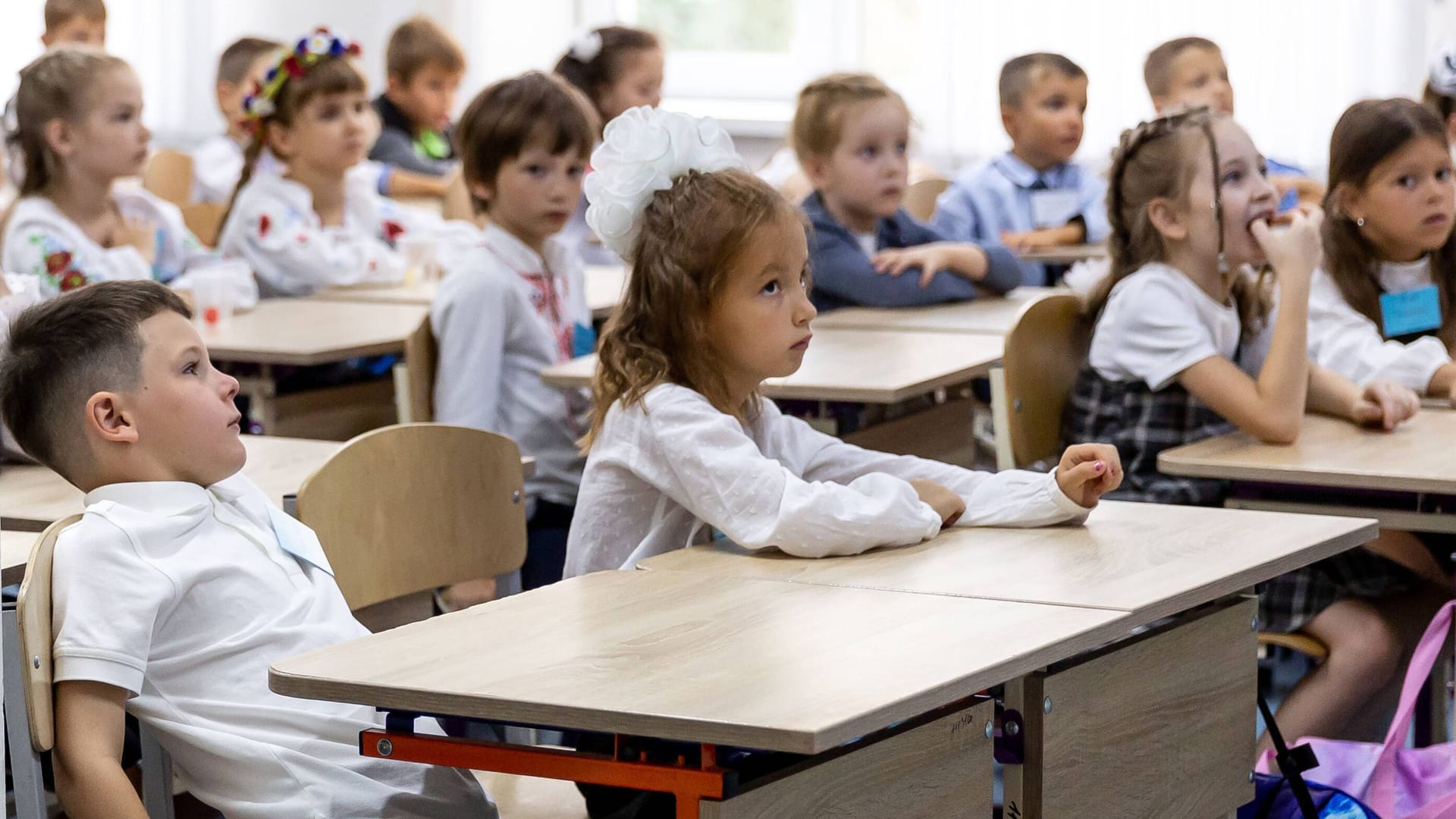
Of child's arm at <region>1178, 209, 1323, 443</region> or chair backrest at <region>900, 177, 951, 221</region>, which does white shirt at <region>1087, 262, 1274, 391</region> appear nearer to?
child's arm at <region>1178, 209, 1323, 443</region>

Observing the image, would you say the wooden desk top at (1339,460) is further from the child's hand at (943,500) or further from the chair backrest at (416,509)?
the chair backrest at (416,509)

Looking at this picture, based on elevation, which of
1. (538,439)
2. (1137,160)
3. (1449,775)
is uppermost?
(1137,160)

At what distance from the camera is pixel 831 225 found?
3547 mm

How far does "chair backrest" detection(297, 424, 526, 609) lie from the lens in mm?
1912

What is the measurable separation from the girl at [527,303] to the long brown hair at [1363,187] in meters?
1.28

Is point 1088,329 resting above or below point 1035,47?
below

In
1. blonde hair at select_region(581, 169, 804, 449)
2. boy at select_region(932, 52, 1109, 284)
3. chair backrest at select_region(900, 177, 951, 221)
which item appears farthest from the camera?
chair backrest at select_region(900, 177, 951, 221)

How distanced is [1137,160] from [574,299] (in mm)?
1045

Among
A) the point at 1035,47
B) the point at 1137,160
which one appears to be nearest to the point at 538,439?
the point at 1137,160

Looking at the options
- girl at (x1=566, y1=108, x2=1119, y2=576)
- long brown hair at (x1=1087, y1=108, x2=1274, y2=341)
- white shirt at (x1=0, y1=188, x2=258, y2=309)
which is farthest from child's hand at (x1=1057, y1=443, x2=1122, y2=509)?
white shirt at (x1=0, y1=188, x2=258, y2=309)

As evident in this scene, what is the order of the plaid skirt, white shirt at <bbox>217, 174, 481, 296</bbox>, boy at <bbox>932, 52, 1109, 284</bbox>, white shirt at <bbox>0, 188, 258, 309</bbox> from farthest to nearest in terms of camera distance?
boy at <bbox>932, 52, 1109, 284</bbox> → white shirt at <bbox>217, 174, 481, 296</bbox> → white shirt at <bbox>0, 188, 258, 309</bbox> → the plaid skirt

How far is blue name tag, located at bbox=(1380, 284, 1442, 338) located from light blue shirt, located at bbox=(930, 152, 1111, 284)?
162cm

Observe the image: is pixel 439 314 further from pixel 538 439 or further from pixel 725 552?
pixel 725 552

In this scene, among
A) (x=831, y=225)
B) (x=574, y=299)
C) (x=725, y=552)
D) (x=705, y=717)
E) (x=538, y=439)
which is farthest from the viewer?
(x=831, y=225)
